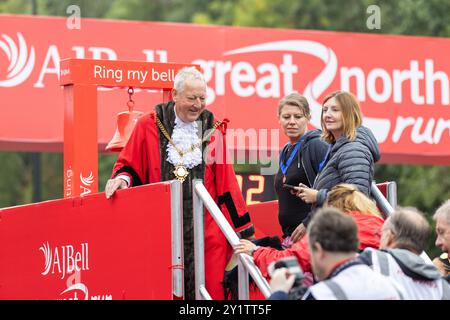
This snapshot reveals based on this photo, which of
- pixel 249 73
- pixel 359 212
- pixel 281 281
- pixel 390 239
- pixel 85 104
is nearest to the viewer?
pixel 281 281

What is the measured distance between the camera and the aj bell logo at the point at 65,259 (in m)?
8.49

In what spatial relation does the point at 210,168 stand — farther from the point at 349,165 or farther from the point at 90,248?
the point at 349,165

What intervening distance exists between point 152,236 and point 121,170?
2.65 feet

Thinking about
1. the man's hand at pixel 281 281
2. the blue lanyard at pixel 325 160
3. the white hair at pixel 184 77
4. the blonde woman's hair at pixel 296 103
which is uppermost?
the white hair at pixel 184 77

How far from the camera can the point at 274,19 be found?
116 ft

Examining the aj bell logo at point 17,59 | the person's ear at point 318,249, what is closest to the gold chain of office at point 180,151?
the person's ear at point 318,249

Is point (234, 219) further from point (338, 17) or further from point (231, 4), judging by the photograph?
point (231, 4)

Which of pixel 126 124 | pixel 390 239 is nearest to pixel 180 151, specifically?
pixel 126 124

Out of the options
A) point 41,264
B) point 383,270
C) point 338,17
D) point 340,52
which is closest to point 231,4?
point 338,17

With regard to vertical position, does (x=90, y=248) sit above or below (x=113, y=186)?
below

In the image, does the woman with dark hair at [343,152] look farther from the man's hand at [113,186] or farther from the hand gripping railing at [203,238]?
the man's hand at [113,186]

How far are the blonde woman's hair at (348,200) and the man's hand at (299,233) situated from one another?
68 cm

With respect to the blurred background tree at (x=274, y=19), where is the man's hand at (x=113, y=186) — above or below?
below

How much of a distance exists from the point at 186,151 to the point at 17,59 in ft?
22.3
